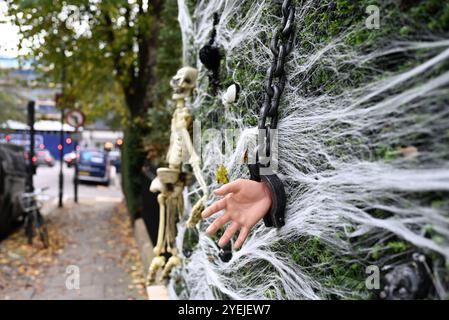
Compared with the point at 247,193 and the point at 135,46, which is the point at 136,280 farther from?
the point at 135,46

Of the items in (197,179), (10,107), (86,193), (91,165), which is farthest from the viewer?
(10,107)

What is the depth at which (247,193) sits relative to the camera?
1767 mm

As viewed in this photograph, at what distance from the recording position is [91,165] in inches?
813

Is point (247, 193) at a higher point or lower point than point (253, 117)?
lower

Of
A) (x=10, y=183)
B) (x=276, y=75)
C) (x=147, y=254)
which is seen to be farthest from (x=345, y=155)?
(x=10, y=183)

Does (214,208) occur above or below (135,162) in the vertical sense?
above

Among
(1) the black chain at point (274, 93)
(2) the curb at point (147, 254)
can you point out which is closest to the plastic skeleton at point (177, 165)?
(2) the curb at point (147, 254)

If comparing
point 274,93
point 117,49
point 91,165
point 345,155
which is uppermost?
point 117,49

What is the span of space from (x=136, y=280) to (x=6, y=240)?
4018 mm

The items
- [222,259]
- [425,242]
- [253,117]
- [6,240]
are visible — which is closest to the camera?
[425,242]

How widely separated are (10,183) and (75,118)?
4268mm

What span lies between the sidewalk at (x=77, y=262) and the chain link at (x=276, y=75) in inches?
136

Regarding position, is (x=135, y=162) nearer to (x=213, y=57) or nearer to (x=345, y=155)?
(x=213, y=57)

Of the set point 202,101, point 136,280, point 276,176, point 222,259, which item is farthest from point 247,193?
point 136,280
